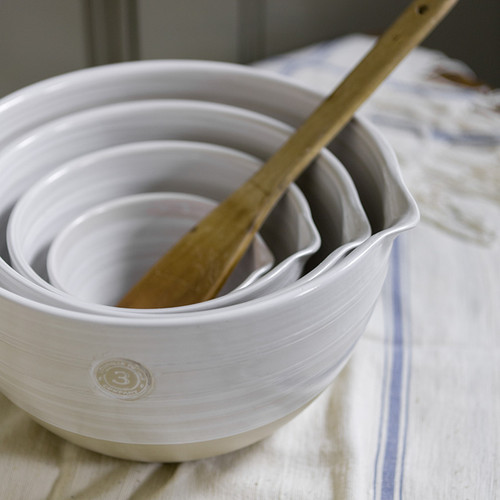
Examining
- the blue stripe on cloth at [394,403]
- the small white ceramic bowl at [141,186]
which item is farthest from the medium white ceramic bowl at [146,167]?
the blue stripe on cloth at [394,403]

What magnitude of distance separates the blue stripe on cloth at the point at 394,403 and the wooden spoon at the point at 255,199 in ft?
0.46

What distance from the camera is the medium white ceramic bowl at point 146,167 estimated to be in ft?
1.42

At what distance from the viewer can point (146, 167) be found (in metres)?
0.50

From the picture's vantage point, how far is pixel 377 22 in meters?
1.30

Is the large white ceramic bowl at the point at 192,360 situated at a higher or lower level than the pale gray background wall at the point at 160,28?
higher

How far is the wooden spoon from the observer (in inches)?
16.7

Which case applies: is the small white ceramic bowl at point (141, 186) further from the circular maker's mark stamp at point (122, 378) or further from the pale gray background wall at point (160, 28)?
the pale gray background wall at point (160, 28)

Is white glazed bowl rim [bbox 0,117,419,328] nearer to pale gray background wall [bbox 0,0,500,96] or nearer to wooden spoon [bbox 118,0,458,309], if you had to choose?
wooden spoon [bbox 118,0,458,309]

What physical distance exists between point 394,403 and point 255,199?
0.55 ft

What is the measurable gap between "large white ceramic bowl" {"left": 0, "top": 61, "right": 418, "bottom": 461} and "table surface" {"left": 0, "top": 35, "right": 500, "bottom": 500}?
0.12 feet

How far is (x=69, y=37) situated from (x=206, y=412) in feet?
2.00

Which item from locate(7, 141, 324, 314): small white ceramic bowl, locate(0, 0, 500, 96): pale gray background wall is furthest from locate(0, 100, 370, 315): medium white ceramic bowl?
locate(0, 0, 500, 96): pale gray background wall

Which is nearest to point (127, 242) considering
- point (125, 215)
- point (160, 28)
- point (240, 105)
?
point (125, 215)

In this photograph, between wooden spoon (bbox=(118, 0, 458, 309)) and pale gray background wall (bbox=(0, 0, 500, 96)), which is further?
pale gray background wall (bbox=(0, 0, 500, 96))
